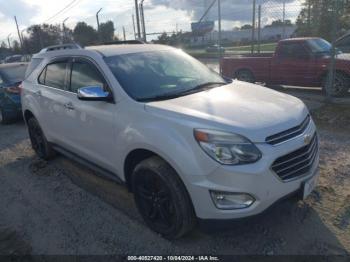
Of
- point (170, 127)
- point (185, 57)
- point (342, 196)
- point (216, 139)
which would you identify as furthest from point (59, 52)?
point (342, 196)

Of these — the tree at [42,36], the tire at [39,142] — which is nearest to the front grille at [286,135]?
the tire at [39,142]

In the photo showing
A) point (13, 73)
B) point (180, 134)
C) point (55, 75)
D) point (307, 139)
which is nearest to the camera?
point (180, 134)

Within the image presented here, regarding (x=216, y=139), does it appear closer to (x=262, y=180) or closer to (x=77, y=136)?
(x=262, y=180)

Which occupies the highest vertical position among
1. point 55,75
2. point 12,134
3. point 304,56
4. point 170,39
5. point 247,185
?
point 55,75

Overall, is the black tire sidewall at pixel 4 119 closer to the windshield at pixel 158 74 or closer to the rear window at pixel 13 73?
the rear window at pixel 13 73

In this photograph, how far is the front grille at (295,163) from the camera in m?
2.80

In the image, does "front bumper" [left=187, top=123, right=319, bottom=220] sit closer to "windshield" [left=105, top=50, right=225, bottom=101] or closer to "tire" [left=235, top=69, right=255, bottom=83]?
"windshield" [left=105, top=50, right=225, bottom=101]

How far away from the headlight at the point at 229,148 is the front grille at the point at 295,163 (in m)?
0.22

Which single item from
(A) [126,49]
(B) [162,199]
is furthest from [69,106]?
(B) [162,199]

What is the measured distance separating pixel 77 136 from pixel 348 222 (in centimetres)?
316

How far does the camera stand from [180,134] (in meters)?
2.89

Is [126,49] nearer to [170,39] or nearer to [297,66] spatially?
[297,66]

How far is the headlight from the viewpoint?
2721mm

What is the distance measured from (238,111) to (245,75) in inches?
334
